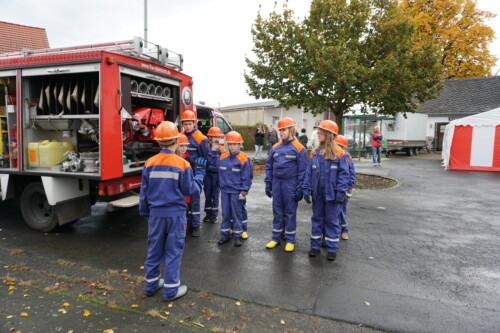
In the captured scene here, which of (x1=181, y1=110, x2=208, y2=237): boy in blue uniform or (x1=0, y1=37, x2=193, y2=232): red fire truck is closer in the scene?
(x1=0, y1=37, x2=193, y2=232): red fire truck

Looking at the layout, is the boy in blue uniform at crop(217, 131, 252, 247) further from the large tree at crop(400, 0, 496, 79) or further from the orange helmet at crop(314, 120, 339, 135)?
the large tree at crop(400, 0, 496, 79)

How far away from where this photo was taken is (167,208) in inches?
146

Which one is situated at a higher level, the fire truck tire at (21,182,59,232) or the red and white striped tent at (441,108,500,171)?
the red and white striped tent at (441,108,500,171)

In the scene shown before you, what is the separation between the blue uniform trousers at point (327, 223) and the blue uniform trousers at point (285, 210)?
32 cm

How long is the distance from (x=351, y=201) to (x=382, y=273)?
187 inches

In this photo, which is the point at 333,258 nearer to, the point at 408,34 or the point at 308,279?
the point at 308,279

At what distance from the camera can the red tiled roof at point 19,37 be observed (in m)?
19.9

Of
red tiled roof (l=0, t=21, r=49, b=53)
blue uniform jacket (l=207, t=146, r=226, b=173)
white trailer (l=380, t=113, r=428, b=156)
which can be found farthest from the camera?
white trailer (l=380, t=113, r=428, b=156)

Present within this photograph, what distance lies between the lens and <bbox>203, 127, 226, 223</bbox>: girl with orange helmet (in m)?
6.28

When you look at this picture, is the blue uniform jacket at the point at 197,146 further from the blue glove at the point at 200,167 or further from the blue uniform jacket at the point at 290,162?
the blue glove at the point at 200,167

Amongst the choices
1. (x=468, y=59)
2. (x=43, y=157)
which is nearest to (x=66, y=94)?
(x=43, y=157)

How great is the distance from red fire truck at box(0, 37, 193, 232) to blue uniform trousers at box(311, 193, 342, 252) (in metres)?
2.90

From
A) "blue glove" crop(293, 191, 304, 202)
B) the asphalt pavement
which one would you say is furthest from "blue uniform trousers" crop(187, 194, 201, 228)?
"blue glove" crop(293, 191, 304, 202)

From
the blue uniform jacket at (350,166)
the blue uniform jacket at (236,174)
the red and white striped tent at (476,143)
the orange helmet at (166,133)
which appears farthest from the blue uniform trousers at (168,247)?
the red and white striped tent at (476,143)
